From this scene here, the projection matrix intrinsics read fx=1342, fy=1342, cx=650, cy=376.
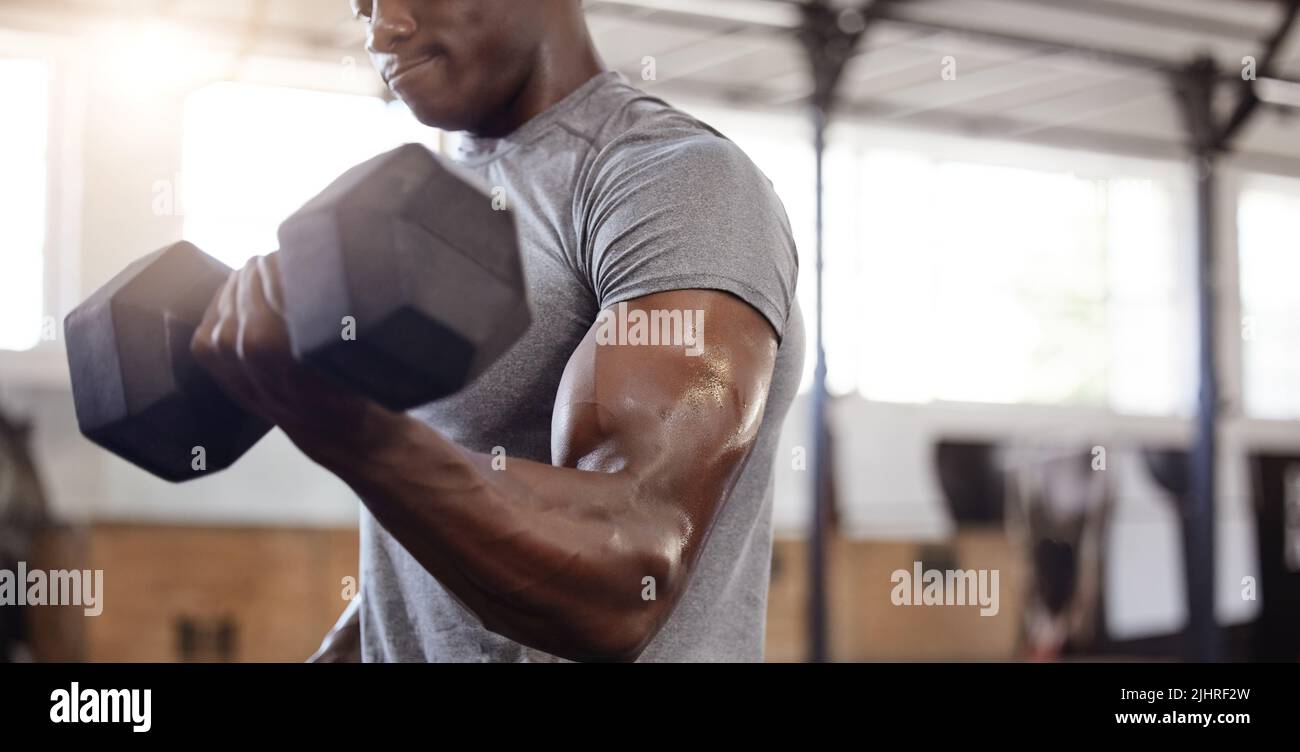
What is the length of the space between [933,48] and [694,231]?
920 centimetres

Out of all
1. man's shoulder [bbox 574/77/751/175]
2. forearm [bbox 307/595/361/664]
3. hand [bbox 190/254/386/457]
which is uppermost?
man's shoulder [bbox 574/77/751/175]

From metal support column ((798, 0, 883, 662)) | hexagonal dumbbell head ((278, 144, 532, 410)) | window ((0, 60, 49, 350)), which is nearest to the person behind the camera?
hexagonal dumbbell head ((278, 144, 532, 410))

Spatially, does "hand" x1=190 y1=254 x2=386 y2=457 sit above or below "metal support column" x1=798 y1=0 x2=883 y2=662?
below

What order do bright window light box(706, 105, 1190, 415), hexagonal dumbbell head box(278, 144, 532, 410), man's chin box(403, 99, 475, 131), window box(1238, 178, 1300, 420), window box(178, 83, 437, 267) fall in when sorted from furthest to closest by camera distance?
window box(1238, 178, 1300, 420)
bright window light box(706, 105, 1190, 415)
window box(178, 83, 437, 267)
man's chin box(403, 99, 475, 131)
hexagonal dumbbell head box(278, 144, 532, 410)

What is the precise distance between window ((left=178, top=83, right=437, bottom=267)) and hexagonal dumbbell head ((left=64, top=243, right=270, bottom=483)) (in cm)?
688

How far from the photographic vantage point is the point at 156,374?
2.85 feet

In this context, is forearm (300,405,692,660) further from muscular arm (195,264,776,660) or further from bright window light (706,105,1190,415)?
bright window light (706,105,1190,415)

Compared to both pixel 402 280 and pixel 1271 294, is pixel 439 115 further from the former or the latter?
pixel 1271 294

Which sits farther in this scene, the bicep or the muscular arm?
the bicep

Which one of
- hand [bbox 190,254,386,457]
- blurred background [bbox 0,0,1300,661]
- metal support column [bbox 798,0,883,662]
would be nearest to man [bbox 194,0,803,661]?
hand [bbox 190,254,386,457]

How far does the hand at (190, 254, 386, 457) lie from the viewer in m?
0.73

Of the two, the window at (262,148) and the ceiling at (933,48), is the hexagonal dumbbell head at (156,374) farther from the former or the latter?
the ceiling at (933,48)
